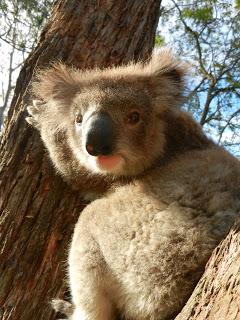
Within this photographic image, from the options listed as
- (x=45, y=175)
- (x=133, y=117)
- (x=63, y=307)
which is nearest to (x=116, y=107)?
(x=133, y=117)

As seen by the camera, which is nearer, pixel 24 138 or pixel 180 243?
pixel 180 243

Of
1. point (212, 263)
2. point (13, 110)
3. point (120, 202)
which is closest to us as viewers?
point (212, 263)

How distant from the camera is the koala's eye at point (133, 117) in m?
3.41

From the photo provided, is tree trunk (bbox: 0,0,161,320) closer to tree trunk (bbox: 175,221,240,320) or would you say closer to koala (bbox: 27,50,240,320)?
koala (bbox: 27,50,240,320)

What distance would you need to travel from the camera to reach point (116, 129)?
3223mm

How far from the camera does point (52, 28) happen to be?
396cm

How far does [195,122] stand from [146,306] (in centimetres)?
152

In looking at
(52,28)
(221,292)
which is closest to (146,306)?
(221,292)

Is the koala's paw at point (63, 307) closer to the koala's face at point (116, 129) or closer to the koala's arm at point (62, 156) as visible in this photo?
the koala's arm at point (62, 156)

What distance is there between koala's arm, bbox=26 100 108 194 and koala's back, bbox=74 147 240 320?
0.40m

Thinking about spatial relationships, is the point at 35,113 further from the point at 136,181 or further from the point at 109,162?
the point at 136,181

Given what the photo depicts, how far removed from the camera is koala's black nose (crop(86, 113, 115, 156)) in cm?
304

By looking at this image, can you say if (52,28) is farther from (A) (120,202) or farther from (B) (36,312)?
(B) (36,312)

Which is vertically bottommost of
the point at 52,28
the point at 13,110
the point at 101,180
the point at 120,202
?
the point at 120,202
